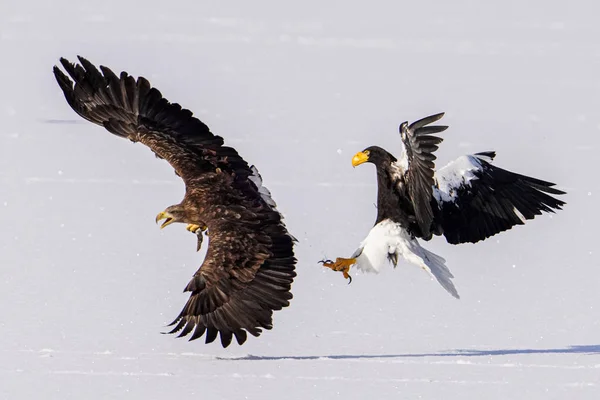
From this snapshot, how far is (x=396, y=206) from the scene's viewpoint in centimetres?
571

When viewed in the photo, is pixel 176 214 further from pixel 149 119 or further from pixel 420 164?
pixel 420 164

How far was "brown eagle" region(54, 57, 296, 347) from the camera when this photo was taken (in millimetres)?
5020

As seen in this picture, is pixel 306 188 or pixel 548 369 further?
pixel 306 188

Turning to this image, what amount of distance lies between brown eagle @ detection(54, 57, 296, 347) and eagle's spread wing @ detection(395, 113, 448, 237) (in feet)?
1.86

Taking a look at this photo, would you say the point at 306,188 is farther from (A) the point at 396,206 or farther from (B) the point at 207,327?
(B) the point at 207,327

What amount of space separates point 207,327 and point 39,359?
0.65m

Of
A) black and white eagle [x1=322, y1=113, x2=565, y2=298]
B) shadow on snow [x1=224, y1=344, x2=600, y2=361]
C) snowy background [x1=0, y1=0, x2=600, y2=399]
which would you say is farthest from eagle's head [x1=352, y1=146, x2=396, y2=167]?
shadow on snow [x1=224, y1=344, x2=600, y2=361]

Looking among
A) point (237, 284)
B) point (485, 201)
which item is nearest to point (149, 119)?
point (237, 284)

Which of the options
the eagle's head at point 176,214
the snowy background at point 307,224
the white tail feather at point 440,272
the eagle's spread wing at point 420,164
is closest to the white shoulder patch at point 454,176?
the eagle's spread wing at point 420,164

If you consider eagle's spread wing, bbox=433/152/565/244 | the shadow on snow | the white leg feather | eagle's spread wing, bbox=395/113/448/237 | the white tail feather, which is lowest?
the shadow on snow

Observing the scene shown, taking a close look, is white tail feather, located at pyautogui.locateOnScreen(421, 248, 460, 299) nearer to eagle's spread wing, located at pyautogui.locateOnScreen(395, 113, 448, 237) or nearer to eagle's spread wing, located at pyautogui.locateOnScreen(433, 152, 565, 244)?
eagle's spread wing, located at pyautogui.locateOnScreen(395, 113, 448, 237)

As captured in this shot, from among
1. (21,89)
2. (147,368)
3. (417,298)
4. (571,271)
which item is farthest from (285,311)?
(21,89)

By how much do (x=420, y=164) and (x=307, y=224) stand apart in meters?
2.35

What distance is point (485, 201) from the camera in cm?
596
